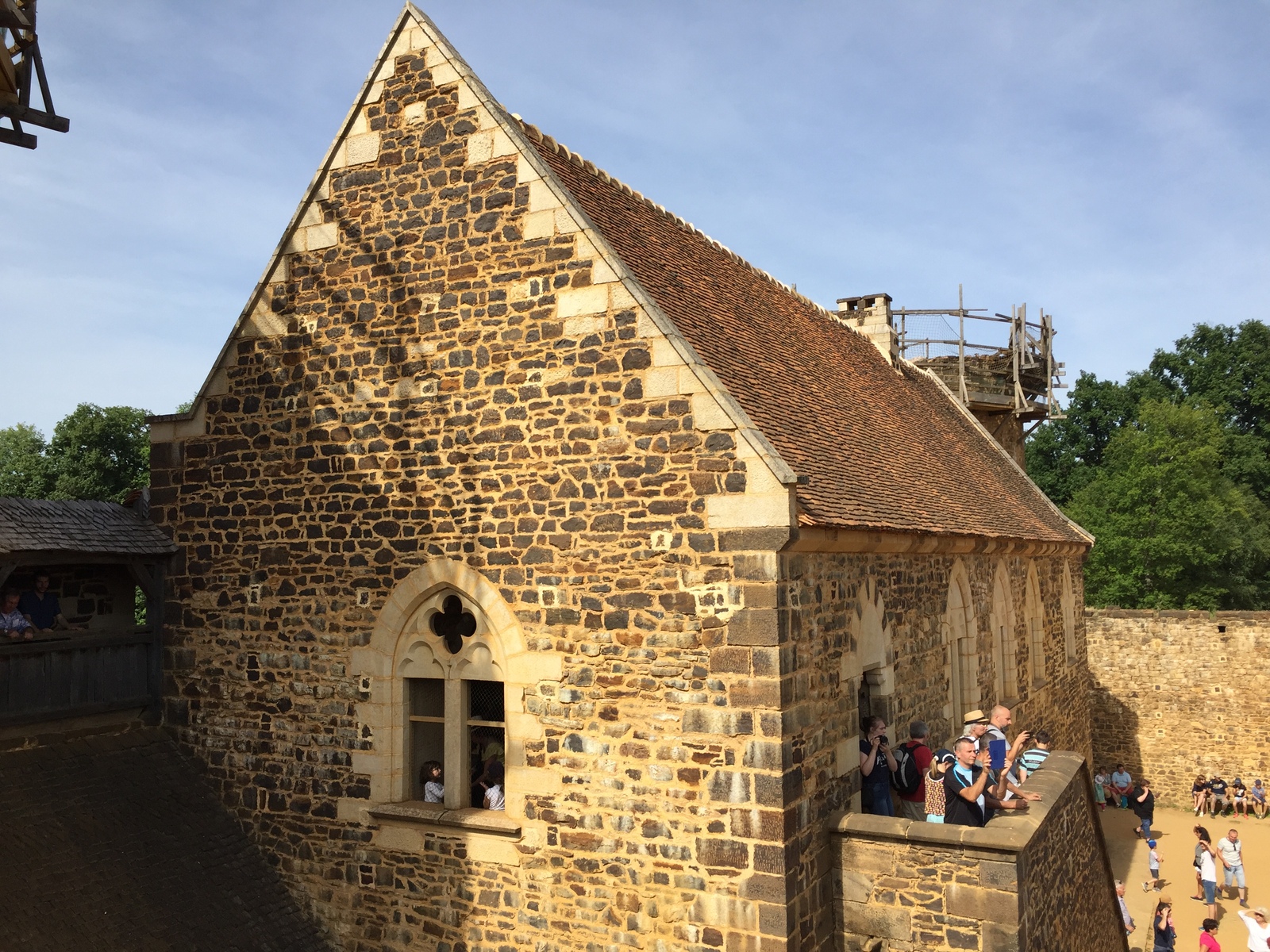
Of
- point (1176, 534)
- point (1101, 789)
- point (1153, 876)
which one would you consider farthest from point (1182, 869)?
point (1176, 534)

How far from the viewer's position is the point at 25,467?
35.1 metres

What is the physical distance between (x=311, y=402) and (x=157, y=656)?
3.06m

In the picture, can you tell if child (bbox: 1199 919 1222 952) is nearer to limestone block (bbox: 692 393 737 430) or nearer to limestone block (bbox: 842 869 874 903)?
limestone block (bbox: 842 869 874 903)

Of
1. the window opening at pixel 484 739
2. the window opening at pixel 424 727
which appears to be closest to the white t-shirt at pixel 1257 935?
the window opening at pixel 484 739

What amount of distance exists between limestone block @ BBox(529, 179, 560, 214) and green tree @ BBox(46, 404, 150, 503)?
29123 mm

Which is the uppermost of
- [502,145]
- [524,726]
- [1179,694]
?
[502,145]

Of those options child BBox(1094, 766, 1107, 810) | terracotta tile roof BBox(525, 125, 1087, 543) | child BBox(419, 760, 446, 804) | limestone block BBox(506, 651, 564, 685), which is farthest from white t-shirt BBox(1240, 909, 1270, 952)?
child BBox(1094, 766, 1107, 810)

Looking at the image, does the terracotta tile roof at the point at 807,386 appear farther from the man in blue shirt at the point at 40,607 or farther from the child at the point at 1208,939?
the man in blue shirt at the point at 40,607

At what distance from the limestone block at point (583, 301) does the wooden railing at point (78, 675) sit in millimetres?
5270

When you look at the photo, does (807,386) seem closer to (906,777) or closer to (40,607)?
(906,777)

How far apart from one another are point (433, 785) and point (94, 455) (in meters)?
29.6

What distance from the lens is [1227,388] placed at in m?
44.6

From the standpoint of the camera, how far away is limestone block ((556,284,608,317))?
8306 millimetres

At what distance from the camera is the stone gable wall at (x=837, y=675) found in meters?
7.58
